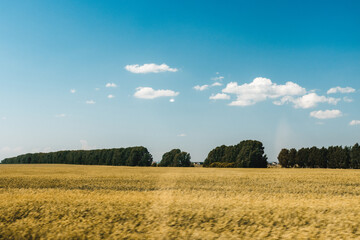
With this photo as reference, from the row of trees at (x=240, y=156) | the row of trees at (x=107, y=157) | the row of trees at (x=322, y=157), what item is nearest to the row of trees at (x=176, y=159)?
the row of trees at (x=107, y=157)

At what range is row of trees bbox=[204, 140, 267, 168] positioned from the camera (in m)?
105

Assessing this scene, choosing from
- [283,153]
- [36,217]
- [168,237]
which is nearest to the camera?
[168,237]

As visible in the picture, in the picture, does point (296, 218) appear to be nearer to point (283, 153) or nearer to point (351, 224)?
point (351, 224)

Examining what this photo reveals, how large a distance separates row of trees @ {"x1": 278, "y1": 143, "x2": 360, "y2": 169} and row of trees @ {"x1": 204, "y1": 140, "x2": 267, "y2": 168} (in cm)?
1517

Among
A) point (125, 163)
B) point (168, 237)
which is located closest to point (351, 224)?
point (168, 237)

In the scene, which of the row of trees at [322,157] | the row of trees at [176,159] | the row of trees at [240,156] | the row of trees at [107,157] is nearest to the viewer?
the row of trees at [322,157]

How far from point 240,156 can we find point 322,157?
2814 centimetres

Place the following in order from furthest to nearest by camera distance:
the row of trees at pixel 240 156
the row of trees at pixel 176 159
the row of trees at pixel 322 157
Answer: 1. the row of trees at pixel 176 159
2. the row of trees at pixel 240 156
3. the row of trees at pixel 322 157

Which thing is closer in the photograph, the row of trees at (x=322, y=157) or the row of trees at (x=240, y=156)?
the row of trees at (x=322, y=157)

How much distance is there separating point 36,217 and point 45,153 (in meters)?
175

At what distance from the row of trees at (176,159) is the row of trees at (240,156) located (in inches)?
313

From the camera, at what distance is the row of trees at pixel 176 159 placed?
4751 inches

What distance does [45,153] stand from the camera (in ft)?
573

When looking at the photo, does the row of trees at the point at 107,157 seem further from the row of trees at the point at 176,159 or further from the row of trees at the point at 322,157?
the row of trees at the point at 322,157
